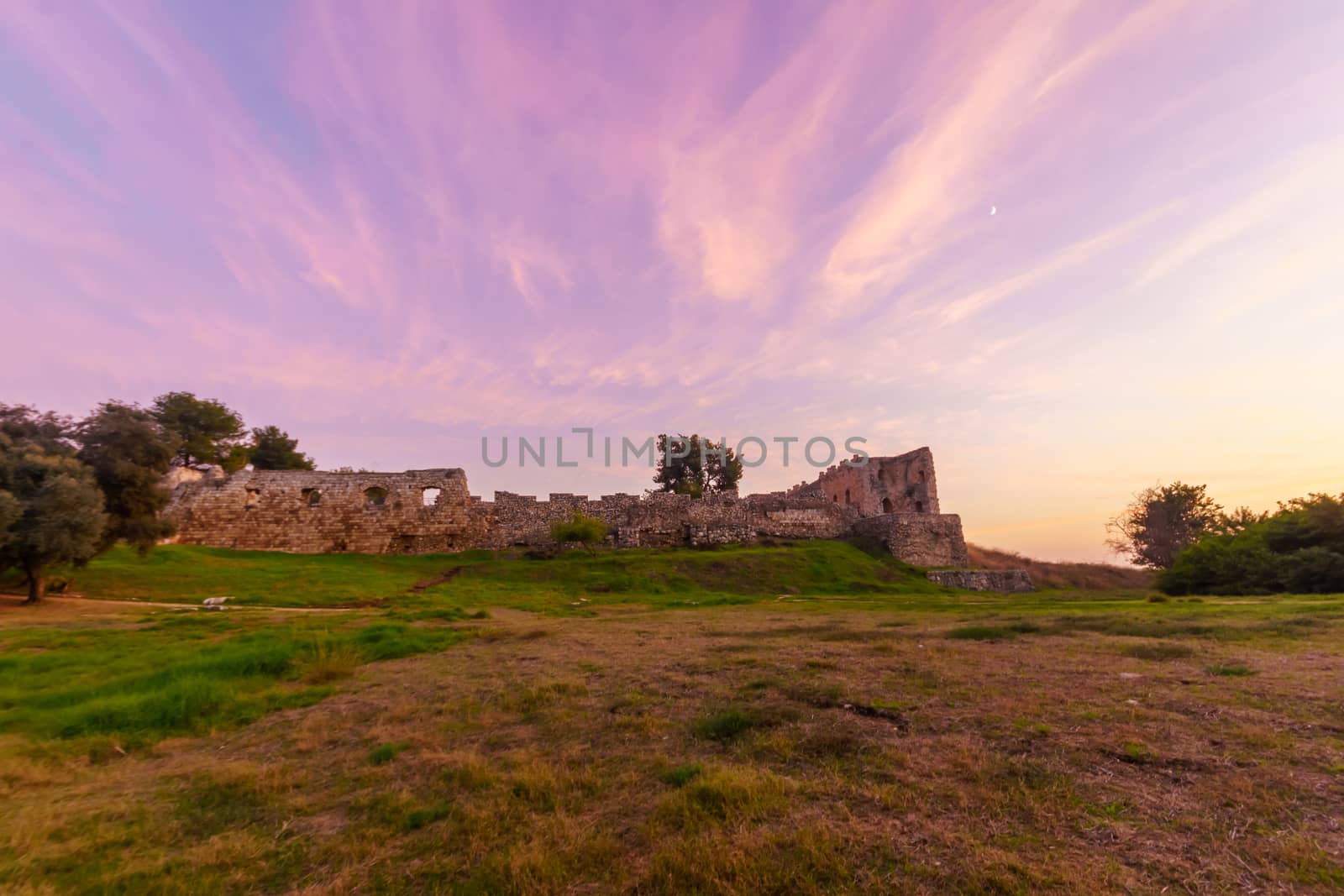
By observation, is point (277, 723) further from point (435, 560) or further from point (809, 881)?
point (435, 560)

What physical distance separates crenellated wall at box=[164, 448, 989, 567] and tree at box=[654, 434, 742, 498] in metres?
17.7

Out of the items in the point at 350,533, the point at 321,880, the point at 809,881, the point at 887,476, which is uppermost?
the point at 887,476

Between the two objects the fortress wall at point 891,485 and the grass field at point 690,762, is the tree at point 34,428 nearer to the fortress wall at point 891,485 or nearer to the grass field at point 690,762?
the grass field at point 690,762

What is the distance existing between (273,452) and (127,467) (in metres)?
26.5

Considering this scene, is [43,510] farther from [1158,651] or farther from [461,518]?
[1158,651]

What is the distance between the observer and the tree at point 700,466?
189ft

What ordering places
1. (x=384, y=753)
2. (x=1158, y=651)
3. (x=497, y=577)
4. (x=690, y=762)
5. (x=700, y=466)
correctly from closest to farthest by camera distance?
(x=690, y=762), (x=384, y=753), (x=1158, y=651), (x=497, y=577), (x=700, y=466)

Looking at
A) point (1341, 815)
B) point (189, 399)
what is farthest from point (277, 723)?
point (189, 399)

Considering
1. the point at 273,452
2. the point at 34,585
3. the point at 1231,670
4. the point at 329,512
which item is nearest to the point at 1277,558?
the point at 1231,670

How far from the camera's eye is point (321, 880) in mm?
3480

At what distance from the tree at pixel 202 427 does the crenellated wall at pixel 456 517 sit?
6226mm

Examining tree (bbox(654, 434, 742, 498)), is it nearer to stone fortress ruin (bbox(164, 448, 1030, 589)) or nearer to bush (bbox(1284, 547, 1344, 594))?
stone fortress ruin (bbox(164, 448, 1030, 589))

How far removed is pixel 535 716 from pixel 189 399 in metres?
43.5

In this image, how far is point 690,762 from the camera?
4645mm
